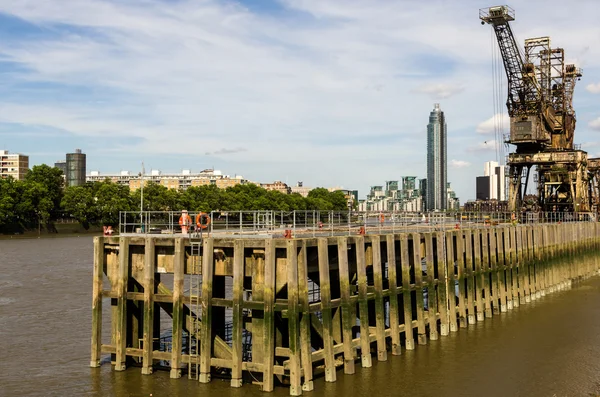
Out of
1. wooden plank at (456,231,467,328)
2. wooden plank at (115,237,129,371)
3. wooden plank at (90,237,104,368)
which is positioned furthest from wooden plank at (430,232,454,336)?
wooden plank at (90,237,104,368)

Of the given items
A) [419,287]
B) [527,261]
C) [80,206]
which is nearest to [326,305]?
[419,287]

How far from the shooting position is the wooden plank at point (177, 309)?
23578 millimetres

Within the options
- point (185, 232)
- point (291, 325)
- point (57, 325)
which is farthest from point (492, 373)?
point (57, 325)

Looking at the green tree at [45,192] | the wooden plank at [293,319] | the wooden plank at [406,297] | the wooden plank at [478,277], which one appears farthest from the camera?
the green tree at [45,192]

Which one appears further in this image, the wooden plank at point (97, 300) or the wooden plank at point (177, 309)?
the wooden plank at point (97, 300)

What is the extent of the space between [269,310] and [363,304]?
535 cm

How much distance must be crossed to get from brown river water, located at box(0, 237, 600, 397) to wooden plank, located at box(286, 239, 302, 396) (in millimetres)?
773

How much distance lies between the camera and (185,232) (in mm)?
26297

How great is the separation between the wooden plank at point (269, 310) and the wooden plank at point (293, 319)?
58 centimetres

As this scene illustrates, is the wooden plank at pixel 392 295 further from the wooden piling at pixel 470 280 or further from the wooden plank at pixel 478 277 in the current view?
the wooden plank at pixel 478 277

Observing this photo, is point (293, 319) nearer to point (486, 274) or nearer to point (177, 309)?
point (177, 309)

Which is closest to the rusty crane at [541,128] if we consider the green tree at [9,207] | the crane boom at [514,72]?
the crane boom at [514,72]

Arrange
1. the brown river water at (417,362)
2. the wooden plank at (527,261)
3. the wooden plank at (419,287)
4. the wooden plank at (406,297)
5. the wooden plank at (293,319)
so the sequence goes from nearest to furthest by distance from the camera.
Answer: the wooden plank at (293,319)
the brown river water at (417,362)
the wooden plank at (406,297)
the wooden plank at (419,287)
the wooden plank at (527,261)

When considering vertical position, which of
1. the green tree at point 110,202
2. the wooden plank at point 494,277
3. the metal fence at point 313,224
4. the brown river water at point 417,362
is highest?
the green tree at point 110,202
